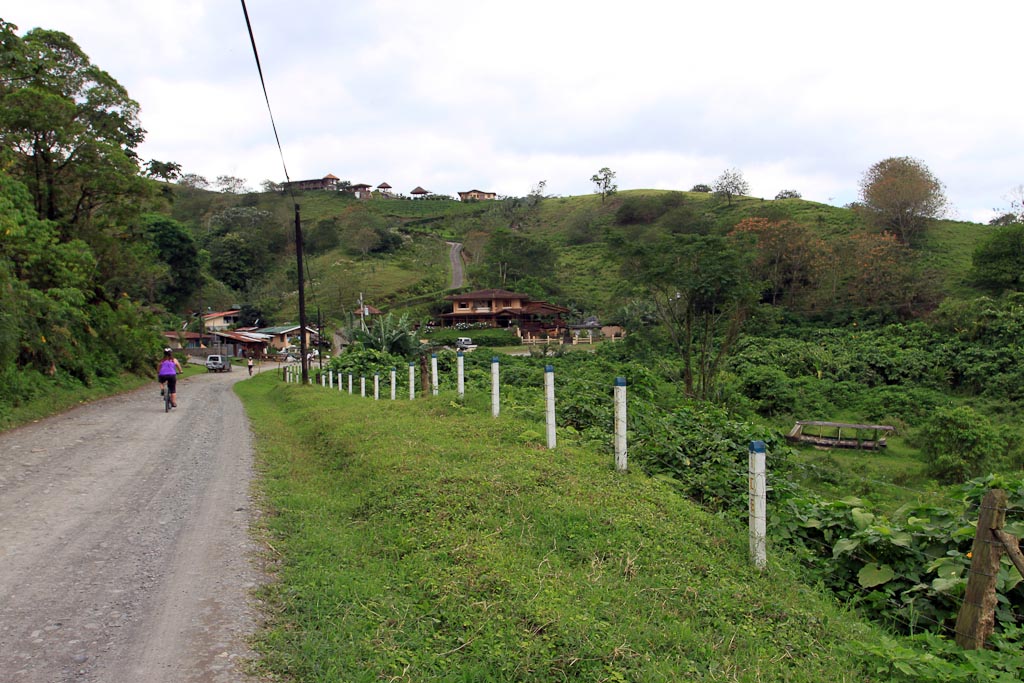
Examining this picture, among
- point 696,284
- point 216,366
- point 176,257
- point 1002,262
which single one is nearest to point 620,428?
point 696,284

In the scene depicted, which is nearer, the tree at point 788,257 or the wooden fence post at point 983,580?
the wooden fence post at point 983,580

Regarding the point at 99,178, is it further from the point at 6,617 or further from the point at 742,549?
A: the point at 742,549

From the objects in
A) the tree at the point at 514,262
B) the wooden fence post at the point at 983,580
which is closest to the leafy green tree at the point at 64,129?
the wooden fence post at the point at 983,580

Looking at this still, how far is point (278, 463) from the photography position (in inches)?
366

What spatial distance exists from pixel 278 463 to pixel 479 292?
54205 millimetres

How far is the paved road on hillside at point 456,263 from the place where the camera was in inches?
3036

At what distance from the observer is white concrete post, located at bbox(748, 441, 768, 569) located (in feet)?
14.9

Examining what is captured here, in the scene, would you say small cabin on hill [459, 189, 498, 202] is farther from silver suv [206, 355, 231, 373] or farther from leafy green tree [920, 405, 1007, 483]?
leafy green tree [920, 405, 1007, 483]

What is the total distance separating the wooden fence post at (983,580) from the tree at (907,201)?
57.4 meters

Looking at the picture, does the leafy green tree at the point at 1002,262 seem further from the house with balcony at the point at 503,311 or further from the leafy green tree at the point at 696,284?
the house with balcony at the point at 503,311

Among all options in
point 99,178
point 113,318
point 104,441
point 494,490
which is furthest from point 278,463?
point 113,318

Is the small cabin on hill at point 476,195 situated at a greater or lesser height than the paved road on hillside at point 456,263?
greater

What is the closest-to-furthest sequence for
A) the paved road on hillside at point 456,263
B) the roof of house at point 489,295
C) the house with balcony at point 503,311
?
the house with balcony at point 503,311
the roof of house at point 489,295
the paved road on hillside at point 456,263

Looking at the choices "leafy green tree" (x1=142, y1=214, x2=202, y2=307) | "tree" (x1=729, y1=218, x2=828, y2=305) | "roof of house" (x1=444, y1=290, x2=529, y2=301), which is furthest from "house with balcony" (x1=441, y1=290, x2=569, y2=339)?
"leafy green tree" (x1=142, y1=214, x2=202, y2=307)
